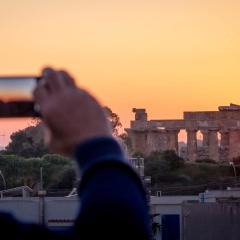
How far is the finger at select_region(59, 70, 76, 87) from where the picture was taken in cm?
157

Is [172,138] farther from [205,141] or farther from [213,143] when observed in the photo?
[213,143]

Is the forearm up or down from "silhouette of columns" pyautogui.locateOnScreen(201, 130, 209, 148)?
down

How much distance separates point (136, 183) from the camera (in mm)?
1493

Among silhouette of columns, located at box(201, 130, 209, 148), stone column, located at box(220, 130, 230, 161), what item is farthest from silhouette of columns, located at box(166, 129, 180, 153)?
stone column, located at box(220, 130, 230, 161)

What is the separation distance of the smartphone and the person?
9 cm

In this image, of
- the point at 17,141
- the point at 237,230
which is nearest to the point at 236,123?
the point at 17,141

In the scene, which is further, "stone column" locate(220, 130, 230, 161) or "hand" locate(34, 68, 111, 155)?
"stone column" locate(220, 130, 230, 161)

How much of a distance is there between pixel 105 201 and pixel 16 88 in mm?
391

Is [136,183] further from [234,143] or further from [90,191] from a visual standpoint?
[234,143]

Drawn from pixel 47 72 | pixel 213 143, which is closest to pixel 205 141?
pixel 213 143

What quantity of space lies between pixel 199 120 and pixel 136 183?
9343cm

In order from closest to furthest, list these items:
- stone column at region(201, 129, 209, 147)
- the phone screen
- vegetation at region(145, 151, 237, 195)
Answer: the phone screen
vegetation at region(145, 151, 237, 195)
stone column at region(201, 129, 209, 147)

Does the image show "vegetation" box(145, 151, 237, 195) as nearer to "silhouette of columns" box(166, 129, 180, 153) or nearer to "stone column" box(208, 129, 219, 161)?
"silhouette of columns" box(166, 129, 180, 153)

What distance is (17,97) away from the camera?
1.72 m
